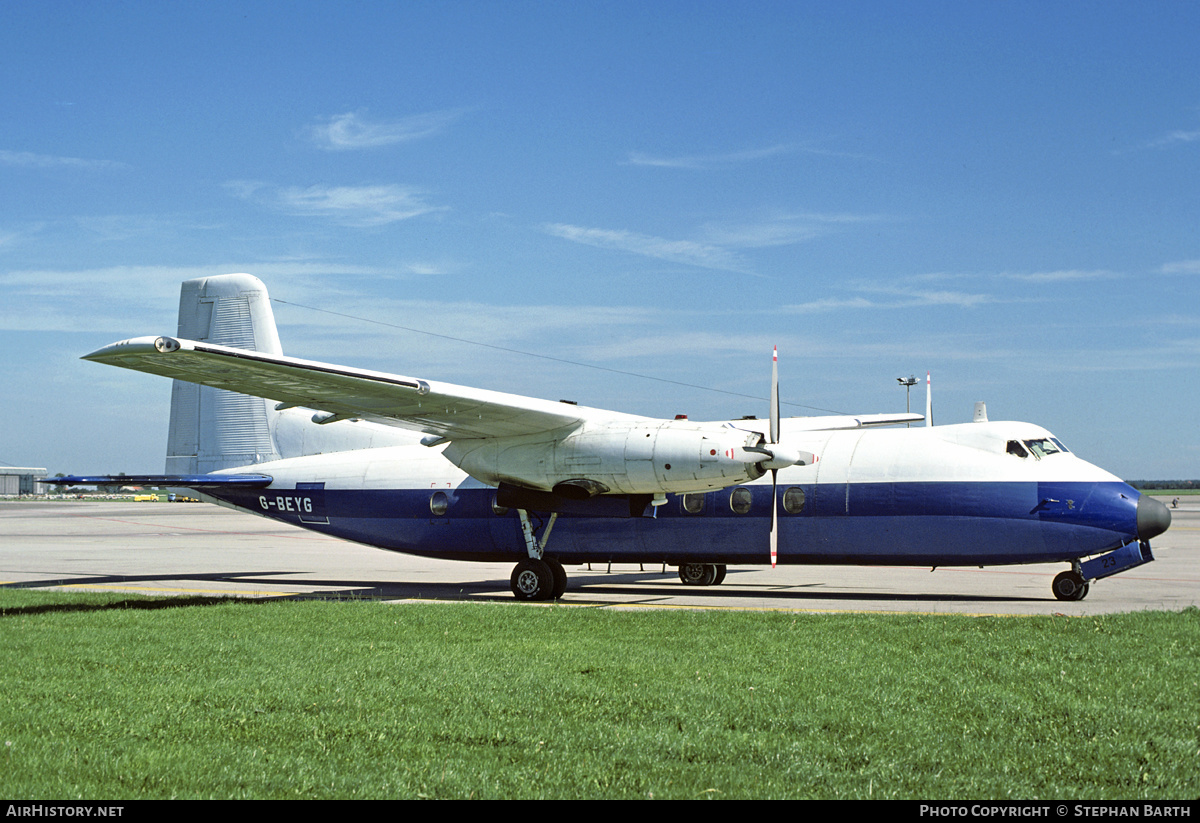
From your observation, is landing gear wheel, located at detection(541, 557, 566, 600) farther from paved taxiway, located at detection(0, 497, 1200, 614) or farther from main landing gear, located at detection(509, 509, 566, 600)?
paved taxiway, located at detection(0, 497, 1200, 614)

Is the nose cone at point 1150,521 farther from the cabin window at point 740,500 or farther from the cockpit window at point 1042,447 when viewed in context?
the cabin window at point 740,500

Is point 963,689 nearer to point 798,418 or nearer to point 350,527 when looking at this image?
point 798,418

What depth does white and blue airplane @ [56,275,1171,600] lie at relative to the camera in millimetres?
15977

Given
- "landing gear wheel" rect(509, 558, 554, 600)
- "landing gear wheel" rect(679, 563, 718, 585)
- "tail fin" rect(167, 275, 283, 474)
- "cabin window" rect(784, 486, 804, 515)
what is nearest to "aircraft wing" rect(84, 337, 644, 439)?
"landing gear wheel" rect(509, 558, 554, 600)

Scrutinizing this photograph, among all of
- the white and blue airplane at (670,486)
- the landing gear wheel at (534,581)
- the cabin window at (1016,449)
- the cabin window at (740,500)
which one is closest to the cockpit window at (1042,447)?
the white and blue airplane at (670,486)

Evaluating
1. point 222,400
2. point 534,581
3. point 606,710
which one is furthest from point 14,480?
point 606,710

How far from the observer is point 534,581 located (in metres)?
18.3

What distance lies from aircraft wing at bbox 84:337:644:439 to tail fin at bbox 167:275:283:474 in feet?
15.4

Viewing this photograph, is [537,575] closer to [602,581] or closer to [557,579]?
[557,579]

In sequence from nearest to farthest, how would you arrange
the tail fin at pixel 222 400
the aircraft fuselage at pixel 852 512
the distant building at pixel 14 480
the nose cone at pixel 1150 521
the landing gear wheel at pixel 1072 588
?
1. the nose cone at pixel 1150 521
2. the aircraft fuselage at pixel 852 512
3. the landing gear wheel at pixel 1072 588
4. the tail fin at pixel 222 400
5. the distant building at pixel 14 480

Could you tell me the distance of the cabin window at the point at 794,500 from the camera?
59.3ft

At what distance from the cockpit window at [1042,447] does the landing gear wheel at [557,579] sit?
27.7 feet

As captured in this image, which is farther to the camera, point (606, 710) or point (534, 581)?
point (534, 581)

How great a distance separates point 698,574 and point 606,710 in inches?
545
